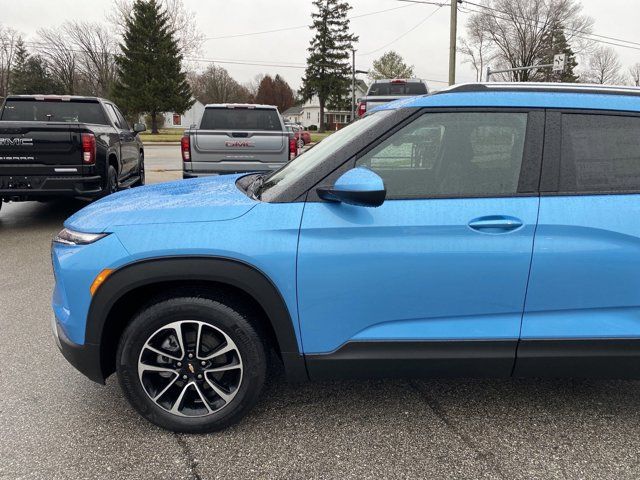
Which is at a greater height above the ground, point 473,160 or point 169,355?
point 473,160

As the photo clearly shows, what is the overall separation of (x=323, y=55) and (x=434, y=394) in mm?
63245

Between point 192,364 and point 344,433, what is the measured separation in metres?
0.86

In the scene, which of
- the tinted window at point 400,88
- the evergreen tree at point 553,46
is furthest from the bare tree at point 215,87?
the tinted window at point 400,88

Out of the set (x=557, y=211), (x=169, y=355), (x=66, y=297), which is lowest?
(x=169, y=355)

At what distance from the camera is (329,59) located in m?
62.0

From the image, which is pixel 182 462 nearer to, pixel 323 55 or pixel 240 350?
pixel 240 350

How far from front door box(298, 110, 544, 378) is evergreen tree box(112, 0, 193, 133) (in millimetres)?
46094

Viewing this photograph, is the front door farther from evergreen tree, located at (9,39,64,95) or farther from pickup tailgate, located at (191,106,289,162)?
evergreen tree, located at (9,39,64,95)

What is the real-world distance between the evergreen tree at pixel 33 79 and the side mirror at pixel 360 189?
61573 mm

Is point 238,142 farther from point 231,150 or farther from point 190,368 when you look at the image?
point 190,368

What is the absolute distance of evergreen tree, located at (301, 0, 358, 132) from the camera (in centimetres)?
6153

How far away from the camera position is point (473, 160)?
251 centimetres

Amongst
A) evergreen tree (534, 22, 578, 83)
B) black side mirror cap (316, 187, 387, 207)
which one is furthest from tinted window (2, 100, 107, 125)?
evergreen tree (534, 22, 578, 83)

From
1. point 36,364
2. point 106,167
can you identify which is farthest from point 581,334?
point 106,167
